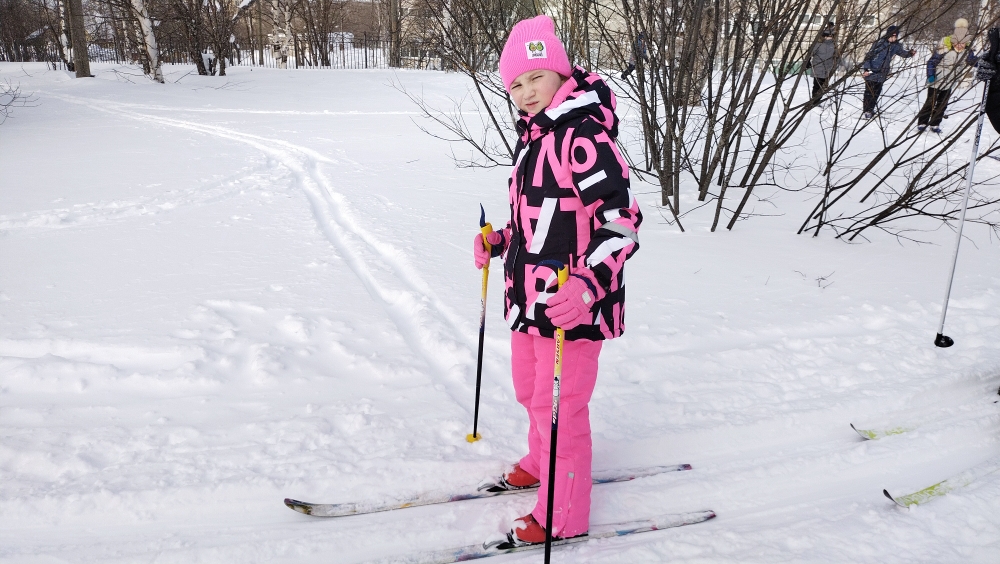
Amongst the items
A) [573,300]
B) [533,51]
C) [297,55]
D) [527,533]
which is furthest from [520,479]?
[297,55]

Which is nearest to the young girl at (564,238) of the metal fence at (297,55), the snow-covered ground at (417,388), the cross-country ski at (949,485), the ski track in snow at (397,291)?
the snow-covered ground at (417,388)

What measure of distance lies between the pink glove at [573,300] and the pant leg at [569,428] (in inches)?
10.9

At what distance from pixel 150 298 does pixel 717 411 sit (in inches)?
136

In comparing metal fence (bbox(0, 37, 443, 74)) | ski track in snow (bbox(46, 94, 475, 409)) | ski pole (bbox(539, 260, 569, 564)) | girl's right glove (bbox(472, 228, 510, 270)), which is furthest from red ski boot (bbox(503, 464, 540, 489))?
metal fence (bbox(0, 37, 443, 74))

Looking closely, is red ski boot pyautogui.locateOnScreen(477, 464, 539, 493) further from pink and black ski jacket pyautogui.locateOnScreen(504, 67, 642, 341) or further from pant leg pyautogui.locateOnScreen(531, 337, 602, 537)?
pink and black ski jacket pyautogui.locateOnScreen(504, 67, 642, 341)

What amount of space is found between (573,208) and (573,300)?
0.34m

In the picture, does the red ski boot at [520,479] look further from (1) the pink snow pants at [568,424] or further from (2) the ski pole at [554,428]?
(2) the ski pole at [554,428]

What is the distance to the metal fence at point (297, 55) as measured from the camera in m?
25.3

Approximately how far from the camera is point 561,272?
1.87 metres

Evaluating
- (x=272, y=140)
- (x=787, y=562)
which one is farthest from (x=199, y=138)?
(x=787, y=562)

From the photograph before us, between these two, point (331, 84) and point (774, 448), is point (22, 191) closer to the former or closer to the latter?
point (774, 448)

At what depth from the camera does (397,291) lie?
4.27 meters

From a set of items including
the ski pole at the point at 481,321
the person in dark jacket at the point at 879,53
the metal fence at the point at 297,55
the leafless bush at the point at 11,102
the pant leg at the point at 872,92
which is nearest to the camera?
the ski pole at the point at 481,321

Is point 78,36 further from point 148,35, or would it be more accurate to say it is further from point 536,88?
point 536,88
